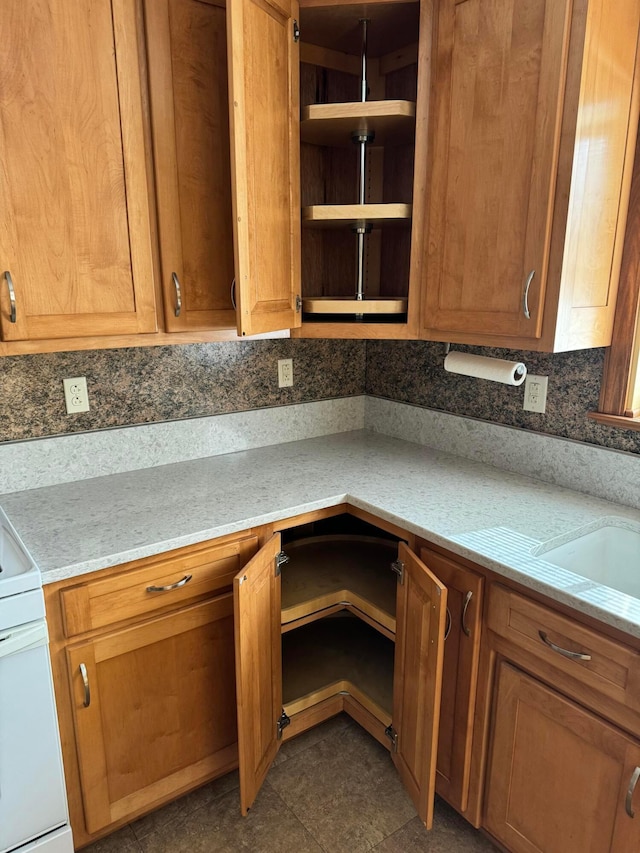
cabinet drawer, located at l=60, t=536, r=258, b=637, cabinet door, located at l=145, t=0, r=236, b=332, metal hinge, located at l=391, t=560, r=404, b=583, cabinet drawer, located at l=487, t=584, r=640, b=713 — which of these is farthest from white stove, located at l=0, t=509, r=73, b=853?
cabinet drawer, located at l=487, t=584, r=640, b=713

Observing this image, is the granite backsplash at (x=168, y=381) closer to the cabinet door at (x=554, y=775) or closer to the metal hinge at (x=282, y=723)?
the metal hinge at (x=282, y=723)

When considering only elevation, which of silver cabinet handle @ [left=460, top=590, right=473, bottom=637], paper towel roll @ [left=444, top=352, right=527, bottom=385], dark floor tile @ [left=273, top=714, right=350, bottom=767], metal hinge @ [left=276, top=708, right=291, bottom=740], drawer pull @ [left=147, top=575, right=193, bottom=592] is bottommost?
dark floor tile @ [left=273, top=714, right=350, bottom=767]

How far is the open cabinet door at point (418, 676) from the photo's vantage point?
1.39 m

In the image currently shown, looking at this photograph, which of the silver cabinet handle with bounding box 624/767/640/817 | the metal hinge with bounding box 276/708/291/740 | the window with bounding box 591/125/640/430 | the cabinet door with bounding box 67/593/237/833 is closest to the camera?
the silver cabinet handle with bounding box 624/767/640/817

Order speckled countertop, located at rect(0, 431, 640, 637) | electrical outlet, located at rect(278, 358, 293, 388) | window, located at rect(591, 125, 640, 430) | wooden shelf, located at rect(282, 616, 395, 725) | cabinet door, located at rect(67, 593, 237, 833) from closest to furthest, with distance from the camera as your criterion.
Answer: speckled countertop, located at rect(0, 431, 640, 637), cabinet door, located at rect(67, 593, 237, 833), window, located at rect(591, 125, 640, 430), wooden shelf, located at rect(282, 616, 395, 725), electrical outlet, located at rect(278, 358, 293, 388)

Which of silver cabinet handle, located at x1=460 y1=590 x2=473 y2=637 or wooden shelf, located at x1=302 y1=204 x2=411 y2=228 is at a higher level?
wooden shelf, located at x1=302 y1=204 x2=411 y2=228

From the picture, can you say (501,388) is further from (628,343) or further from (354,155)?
(354,155)

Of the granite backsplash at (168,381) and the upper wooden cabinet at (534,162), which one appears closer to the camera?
the upper wooden cabinet at (534,162)

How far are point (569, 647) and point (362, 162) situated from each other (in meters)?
Result: 1.52

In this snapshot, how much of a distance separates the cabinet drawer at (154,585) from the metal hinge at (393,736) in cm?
67

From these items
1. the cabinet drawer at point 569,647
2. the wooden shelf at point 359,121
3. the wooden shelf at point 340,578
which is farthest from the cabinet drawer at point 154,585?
the wooden shelf at point 359,121

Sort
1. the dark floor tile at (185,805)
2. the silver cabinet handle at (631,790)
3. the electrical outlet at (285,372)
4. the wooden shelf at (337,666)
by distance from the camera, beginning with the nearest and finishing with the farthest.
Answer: the silver cabinet handle at (631,790), the dark floor tile at (185,805), the wooden shelf at (337,666), the electrical outlet at (285,372)

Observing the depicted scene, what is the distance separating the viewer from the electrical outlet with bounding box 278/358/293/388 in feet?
7.27

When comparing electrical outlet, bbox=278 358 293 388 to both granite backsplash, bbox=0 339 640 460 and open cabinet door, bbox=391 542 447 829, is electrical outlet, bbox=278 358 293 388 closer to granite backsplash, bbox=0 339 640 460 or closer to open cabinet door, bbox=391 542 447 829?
granite backsplash, bbox=0 339 640 460
